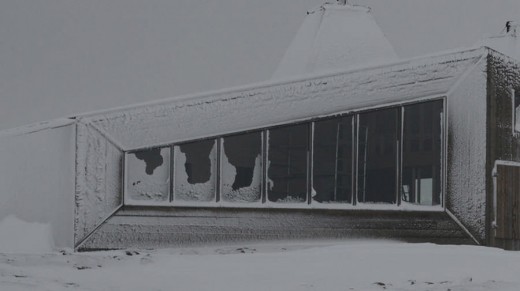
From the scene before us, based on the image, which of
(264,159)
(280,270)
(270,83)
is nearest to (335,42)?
(270,83)

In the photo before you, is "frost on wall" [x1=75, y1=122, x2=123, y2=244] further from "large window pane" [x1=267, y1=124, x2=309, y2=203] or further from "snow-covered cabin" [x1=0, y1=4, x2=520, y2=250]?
"large window pane" [x1=267, y1=124, x2=309, y2=203]

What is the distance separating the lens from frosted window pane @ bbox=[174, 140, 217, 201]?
43.4ft

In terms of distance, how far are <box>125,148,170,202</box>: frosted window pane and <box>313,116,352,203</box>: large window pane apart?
2537 millimetres

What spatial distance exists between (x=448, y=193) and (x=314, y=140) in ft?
8.63

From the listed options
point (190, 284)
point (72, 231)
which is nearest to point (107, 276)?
point (190, 284)

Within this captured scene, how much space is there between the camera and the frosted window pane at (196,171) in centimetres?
1323

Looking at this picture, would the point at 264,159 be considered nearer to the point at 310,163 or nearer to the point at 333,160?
the point at 310,163

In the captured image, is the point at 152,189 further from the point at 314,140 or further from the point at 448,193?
the point at 448,193

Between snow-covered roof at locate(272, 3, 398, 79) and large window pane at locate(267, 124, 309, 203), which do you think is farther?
snow-covered roof at locate(272, 3, 398, 79)

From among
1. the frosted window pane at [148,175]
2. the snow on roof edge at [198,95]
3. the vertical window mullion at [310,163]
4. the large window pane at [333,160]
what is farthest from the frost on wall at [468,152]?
the frosted window pane at [148,175]

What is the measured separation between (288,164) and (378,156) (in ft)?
5.37

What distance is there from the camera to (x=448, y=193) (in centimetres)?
1428

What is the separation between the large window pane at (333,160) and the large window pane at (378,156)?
22 centimetres

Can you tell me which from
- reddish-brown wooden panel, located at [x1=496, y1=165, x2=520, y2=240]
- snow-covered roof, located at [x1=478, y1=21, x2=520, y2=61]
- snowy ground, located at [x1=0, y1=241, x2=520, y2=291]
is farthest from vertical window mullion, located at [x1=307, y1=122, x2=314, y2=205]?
snow-covered roof, located at [x1=478, y1=21, x2=520, y2=61]
